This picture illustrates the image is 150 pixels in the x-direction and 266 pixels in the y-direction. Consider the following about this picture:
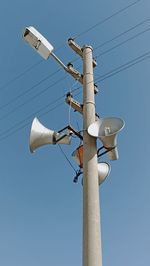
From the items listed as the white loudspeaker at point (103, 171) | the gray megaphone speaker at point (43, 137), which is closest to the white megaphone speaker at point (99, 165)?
the white loudspeaker at point (103, 171)

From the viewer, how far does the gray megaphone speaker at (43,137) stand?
548cm

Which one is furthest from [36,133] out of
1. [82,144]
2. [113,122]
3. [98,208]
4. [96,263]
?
[96,263]

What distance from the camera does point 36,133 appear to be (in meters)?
5.67

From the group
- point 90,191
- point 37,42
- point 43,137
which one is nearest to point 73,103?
point 43,137

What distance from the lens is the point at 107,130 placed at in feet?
16.8

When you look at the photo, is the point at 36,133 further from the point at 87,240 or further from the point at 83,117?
the point at 87,240

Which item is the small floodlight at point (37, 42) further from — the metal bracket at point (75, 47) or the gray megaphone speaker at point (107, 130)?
the gray megaphone speaker at point (107, 130)

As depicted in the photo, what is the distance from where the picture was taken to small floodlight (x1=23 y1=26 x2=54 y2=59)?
6000 mm

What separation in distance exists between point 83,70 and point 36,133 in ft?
4.48

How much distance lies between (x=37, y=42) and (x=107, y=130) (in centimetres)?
199

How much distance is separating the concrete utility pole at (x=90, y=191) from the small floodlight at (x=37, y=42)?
82cm

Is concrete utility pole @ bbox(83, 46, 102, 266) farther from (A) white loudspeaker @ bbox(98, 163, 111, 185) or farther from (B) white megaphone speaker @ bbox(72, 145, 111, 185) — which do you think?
(A) white loudspeaker @ bbox(98, 163, 111, 185)

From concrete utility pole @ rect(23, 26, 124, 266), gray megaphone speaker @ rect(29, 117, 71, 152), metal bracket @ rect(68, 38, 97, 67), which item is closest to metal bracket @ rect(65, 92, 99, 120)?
concrete utility pole @ rect(23, 26, 124, 266)

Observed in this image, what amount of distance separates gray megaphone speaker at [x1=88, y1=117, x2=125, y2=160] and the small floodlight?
1.67m
